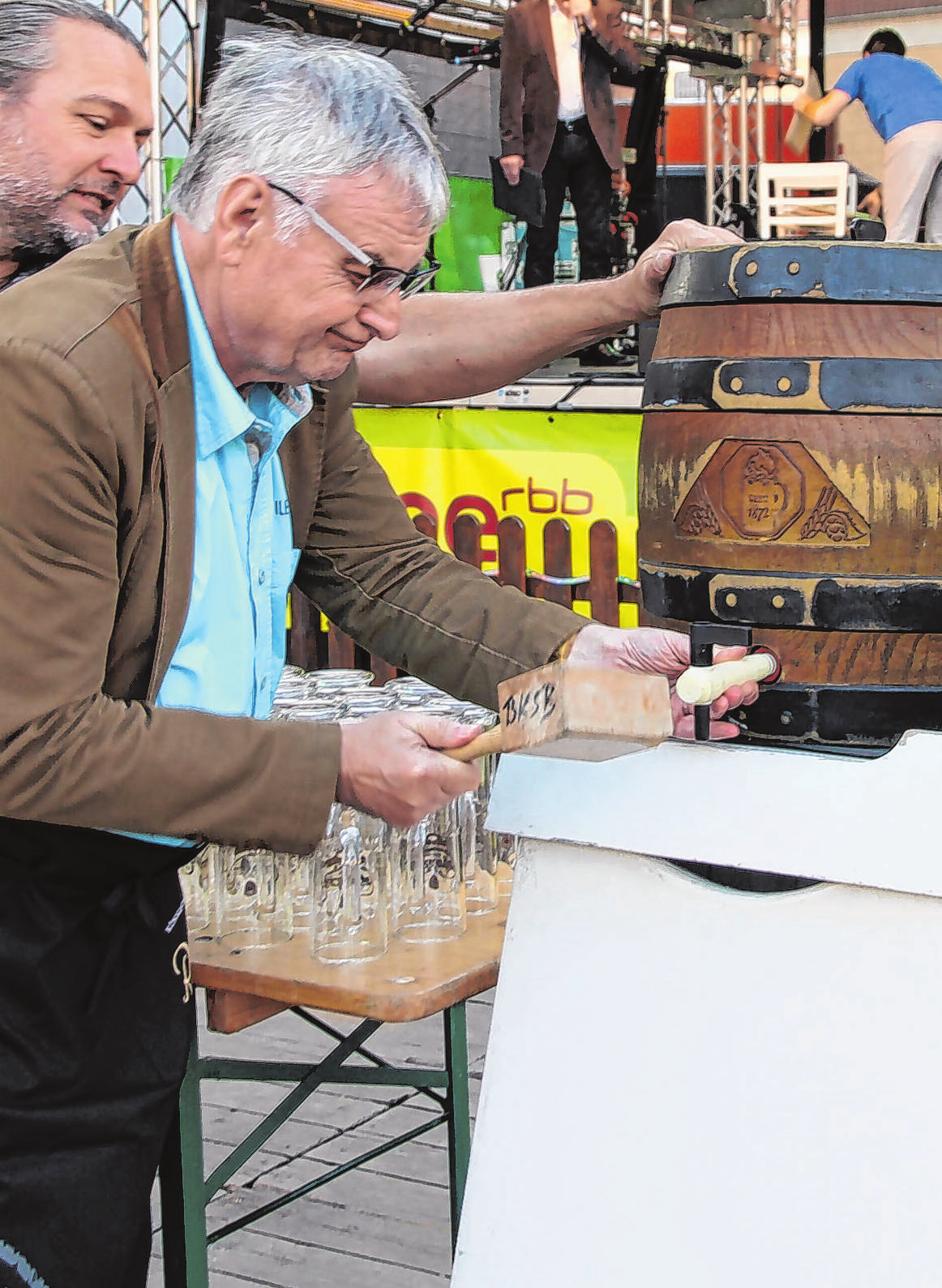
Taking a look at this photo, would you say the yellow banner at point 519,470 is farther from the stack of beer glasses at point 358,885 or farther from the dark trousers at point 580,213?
the dark trousers at point 580,213

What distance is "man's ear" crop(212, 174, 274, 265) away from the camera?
1394 millimetres

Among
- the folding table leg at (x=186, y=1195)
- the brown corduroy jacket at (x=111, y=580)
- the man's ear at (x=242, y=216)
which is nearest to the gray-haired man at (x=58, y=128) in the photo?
the brown corduroy jacket at (x=111, y=580)

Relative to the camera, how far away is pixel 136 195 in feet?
21.7

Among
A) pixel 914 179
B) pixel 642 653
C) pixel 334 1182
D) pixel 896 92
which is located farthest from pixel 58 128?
pixel 896 92

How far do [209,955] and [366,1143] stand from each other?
1425mm

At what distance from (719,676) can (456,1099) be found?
49.2 inches

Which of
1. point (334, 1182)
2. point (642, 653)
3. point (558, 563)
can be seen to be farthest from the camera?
point (558, 563)

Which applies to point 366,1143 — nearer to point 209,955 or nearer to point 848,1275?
point 209,955

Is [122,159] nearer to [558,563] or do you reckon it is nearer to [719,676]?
[719,676]

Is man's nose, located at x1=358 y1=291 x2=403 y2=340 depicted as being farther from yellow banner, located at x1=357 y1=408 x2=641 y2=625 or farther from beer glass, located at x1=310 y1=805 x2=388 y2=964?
yellow banner, located at x1=357 y1=408 x2=641 y2=625

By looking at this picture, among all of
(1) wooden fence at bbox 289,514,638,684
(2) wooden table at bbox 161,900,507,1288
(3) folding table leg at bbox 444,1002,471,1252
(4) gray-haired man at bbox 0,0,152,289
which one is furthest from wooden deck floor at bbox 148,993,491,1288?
(4) gray-haired man at bbox 0,0,152,289

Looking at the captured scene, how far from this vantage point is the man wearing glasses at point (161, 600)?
1.29 meters

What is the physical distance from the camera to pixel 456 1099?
2.35 meters

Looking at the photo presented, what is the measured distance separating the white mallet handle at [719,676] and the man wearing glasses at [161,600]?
0.17 feet
